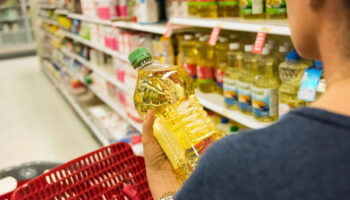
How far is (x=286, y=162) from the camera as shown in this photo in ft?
1.52

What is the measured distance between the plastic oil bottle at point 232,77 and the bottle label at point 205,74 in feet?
0.75

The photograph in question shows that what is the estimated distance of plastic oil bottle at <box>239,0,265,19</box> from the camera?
1647 mm

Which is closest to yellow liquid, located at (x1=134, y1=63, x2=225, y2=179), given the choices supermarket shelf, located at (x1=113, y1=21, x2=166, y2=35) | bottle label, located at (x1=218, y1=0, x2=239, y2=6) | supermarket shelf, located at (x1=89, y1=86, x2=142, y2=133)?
bottle label, located at (x1=218, y1=0, x2=239, y2=6)

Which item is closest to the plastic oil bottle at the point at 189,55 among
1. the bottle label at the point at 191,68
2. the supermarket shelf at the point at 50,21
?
the bottle label at the point at 191,68

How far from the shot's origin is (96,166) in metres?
1.24

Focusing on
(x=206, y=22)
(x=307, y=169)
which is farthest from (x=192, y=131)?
(x=206, y=22)

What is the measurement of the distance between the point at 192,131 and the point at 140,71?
0.91ft

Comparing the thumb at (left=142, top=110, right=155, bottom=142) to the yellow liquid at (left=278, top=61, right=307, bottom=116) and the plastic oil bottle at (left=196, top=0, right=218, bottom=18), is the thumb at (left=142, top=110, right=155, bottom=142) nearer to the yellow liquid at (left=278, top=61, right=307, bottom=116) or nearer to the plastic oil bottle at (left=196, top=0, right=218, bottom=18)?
the yellow liquid at (left=278, top=61, right=307, bottom=116)

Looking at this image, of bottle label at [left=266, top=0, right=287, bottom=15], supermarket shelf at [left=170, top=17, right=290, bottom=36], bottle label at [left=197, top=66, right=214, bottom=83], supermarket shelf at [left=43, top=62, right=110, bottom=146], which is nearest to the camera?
supermarket shelf at [left=170, top=17, right=290, bottom=36]

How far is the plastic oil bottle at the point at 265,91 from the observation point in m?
1.69

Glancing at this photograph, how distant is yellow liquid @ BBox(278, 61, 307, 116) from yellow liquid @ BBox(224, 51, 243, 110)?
1.12 ft

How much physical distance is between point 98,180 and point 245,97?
0.94 metres

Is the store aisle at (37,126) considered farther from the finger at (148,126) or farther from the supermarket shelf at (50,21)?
the finger at (148,126)

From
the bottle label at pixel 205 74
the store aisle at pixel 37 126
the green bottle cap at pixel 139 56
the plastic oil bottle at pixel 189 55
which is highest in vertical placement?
the green bottle cap at pixel 139 56
